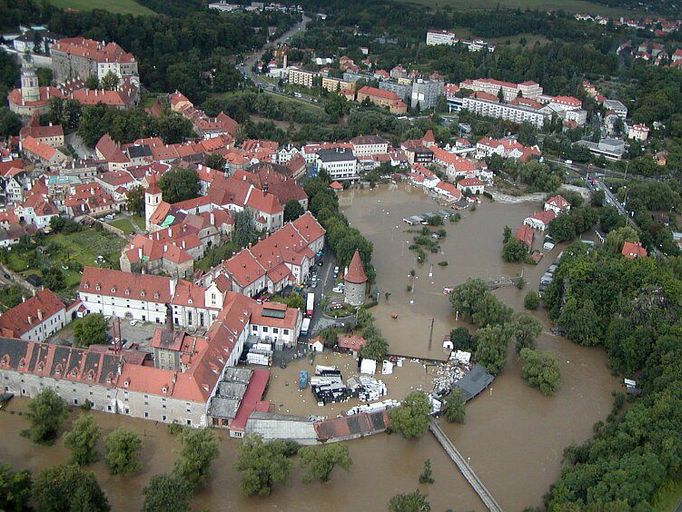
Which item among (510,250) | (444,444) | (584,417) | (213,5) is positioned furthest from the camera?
(213,5)

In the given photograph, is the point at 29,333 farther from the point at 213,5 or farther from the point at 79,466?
the point at 213,5

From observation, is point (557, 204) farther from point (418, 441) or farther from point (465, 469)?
point (465, 469)

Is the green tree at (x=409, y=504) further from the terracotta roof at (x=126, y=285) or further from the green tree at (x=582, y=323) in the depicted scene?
the terracotta roof at (x=126, y=285)

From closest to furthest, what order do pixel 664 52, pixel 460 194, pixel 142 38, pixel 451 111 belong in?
pixel 460 194
pixel 142 38
pixel 451 111
pixel 664 52

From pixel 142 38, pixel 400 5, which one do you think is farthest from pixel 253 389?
pixel 400 5

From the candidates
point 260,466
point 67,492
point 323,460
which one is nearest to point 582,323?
point 323,460

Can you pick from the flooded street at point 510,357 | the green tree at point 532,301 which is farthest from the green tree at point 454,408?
the green tree at point 532,301

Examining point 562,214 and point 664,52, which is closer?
point 562,214
